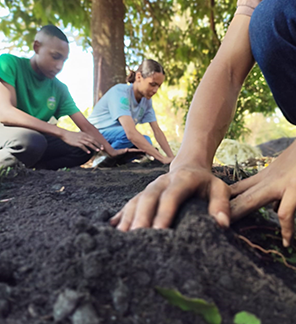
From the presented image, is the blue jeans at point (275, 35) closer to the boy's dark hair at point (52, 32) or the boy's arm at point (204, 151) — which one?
the boy's arm at point (204, 151)

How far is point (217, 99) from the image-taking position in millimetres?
997

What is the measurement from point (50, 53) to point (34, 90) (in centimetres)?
37

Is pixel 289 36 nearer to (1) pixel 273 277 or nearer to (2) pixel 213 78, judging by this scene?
(2) pixel 213 78

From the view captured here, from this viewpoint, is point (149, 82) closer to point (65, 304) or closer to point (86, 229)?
point (86, 229)

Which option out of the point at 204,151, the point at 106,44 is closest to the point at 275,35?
the point at 204,151

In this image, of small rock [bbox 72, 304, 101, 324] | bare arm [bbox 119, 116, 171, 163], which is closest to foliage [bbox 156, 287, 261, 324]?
small rock [bbox 72, 304, 101, 324]

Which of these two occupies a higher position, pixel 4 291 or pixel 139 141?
pixel 4 291

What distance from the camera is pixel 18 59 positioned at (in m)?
2.52

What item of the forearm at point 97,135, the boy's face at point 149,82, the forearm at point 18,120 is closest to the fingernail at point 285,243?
the forearm at point 18,120

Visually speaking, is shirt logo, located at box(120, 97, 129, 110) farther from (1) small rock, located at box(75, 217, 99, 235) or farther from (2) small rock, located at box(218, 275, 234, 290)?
(2) small rock, located at box(218, 275, 234, 290)

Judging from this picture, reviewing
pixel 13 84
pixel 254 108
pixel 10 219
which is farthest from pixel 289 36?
pixel 254 108

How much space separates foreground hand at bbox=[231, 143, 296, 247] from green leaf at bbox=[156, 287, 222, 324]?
30cm

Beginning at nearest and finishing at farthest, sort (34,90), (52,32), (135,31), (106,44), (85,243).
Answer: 1. (85,243)
2. (52,32)
3. (34,90)
4. (106,44)
5. (135,31)

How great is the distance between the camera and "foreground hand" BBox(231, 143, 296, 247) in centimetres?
78
